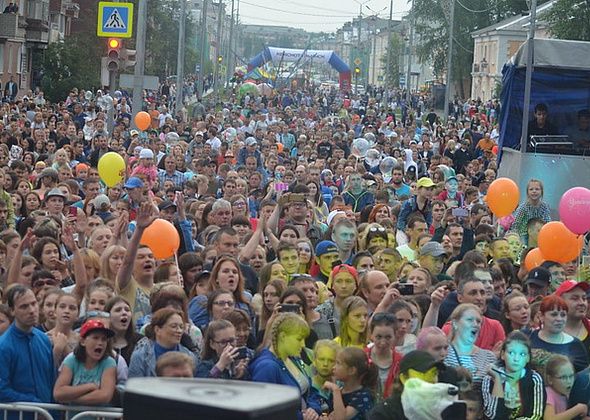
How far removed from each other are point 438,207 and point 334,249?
315 centimetres

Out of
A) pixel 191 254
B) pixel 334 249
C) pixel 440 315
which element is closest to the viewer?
pixel 440 315

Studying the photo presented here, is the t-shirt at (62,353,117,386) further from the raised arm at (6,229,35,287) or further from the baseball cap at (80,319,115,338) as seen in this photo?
the raised arm at (6,229,35,287)

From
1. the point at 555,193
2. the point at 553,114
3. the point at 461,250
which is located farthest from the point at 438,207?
the point at 553,114

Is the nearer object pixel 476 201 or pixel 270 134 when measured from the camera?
pixel 476 201

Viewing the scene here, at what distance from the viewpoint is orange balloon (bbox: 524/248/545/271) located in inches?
491

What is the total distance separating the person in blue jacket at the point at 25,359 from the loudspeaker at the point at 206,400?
402 cm

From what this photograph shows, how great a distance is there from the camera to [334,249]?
11.8 metres

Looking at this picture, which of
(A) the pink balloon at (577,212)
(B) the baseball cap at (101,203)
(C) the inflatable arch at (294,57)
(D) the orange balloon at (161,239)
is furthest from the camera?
(C) the inflatable arch at (294,57)

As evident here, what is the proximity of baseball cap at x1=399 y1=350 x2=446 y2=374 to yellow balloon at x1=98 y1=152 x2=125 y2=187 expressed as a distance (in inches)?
391

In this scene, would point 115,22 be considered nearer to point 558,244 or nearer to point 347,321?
point 558,244

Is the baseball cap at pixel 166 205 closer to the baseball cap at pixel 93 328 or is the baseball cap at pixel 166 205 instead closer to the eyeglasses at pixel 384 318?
the eyeglasses at pixel 384 318

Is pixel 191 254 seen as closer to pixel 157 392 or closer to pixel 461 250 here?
pixel 461 250

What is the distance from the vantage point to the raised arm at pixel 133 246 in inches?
371

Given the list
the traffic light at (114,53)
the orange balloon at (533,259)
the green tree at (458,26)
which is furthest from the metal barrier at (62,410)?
the green tree at (458,26)
